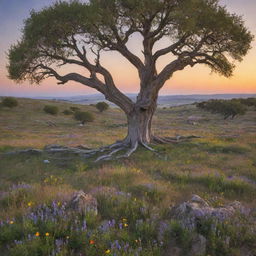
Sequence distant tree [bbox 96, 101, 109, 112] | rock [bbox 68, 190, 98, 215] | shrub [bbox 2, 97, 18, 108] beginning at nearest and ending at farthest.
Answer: rock [bbox 68, 190, 98, 215]
shrub [bbox 2, 97, 18, 108]
distant tree [bbox 96, 101, 109, 112]

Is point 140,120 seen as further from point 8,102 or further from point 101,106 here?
point 101,106

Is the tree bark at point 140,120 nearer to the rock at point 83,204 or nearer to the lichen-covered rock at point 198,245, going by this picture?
the rock at point 83,204

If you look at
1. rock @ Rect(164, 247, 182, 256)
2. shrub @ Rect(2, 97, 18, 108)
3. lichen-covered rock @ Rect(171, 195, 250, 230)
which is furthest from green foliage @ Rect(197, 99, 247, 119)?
rock @ Rect(164, 247, 182, 256)

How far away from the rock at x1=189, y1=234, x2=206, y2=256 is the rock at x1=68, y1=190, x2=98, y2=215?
223 centimetres

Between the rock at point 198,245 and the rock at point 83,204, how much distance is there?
223cm

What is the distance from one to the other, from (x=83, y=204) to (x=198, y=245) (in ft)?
8.98

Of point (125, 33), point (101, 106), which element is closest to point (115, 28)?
point (125, 33)

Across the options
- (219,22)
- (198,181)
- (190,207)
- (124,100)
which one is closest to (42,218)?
(190,207)

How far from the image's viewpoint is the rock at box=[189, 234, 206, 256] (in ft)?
13.8

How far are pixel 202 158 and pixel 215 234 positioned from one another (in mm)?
9707

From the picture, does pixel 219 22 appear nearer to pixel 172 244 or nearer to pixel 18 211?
pixel 172 244

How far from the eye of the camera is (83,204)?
5.41 m

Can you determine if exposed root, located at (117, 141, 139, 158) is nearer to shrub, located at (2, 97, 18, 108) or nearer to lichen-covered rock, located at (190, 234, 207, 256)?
lichen-covered rock, located at (190, 234, 207, 256)

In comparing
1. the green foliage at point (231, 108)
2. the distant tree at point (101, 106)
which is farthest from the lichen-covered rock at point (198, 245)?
the distant tree at point (101, 106)
